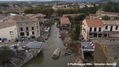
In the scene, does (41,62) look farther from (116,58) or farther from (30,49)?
(116,58)

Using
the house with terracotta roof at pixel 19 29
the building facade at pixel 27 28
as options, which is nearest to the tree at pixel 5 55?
the house with terracotta roof at pixel 19 29

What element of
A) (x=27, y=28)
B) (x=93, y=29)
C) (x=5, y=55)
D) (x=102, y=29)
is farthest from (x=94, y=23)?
(x=5, y=55)

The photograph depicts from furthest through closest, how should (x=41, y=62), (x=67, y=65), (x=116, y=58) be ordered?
1. (x=41, y=62)
2. (x=67, y=65)
3. (x=116, y=58)

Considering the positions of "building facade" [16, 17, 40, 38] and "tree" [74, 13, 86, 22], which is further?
"tree" [74, 13, 86, 22]

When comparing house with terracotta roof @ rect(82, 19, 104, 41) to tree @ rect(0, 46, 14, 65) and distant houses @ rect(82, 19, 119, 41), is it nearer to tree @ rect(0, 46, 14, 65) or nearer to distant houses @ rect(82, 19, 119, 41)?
distant houses @ rect(82, 19, 119, 41)

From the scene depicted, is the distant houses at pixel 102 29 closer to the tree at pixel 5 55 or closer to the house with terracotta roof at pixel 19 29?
the house with terracotta roof at pixel 19 29

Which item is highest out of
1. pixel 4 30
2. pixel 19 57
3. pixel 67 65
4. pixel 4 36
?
pixel 4 30

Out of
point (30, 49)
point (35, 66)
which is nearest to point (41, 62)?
point (35, 66)

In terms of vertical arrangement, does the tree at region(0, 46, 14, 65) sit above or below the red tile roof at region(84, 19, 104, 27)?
below

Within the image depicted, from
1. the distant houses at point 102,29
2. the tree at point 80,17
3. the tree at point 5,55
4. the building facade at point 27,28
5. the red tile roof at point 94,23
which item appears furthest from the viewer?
the tree at point 80,17

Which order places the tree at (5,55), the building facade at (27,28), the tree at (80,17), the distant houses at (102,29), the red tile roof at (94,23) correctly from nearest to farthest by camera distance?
the tree at (5,55) < the distant houses at (102,29) < the red tile roof at (94,23) < the building facade at (27,28) < the tree at (80,17)

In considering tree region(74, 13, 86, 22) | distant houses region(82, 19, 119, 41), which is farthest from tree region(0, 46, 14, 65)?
tree region(74, 13, 86, 22)
